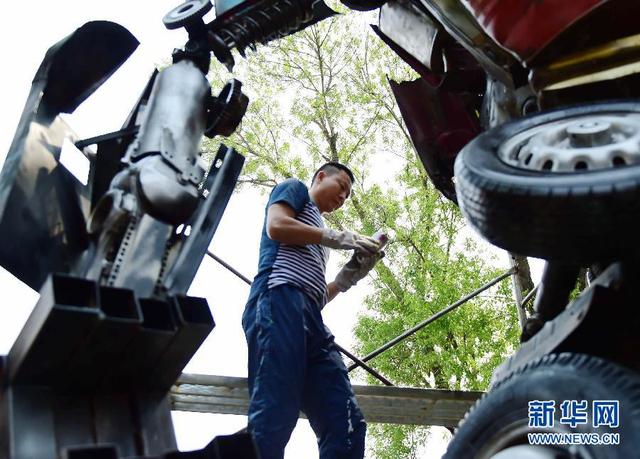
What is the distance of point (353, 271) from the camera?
3.85 m

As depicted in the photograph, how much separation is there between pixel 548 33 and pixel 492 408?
111 cm

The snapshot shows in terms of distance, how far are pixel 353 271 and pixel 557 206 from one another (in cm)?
204

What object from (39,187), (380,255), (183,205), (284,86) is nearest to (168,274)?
(183,205)

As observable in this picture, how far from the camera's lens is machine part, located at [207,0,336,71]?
154 inches

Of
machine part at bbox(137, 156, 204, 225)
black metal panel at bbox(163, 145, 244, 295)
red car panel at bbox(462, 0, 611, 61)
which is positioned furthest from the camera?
machine part at bbox(137, 156, 204, 225)

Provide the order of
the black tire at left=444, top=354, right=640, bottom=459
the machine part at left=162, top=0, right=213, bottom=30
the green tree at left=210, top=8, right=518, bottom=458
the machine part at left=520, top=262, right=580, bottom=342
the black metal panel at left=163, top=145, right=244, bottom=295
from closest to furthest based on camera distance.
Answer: the black tire at left=444, top=354, right=640, bottom=459
the machine part at left=520, top=262, right=580, bottom=342
the black metal panel at left=163, top=145, right=244, bottom=295
the machine part at left=162, top=0, right=213, bottom=30
the green tree at left=210, top=8, right=518, bottom=458

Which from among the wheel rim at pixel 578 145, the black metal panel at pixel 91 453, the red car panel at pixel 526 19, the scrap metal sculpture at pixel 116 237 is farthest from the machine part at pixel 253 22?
the black metal panel at pixel 91 453

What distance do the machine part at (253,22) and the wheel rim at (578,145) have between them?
6.60 ft

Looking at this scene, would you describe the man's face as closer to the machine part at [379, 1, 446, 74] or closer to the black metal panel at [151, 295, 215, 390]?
the machine part at [379, 1, 446, 74]

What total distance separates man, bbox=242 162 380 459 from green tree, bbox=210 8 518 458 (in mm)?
8792

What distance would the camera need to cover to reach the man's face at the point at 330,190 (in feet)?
12.6

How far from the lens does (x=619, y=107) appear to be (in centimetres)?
212

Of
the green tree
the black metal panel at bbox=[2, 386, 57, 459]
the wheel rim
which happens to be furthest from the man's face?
the green tree

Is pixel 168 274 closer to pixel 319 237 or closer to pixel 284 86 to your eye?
pixel 319 237
